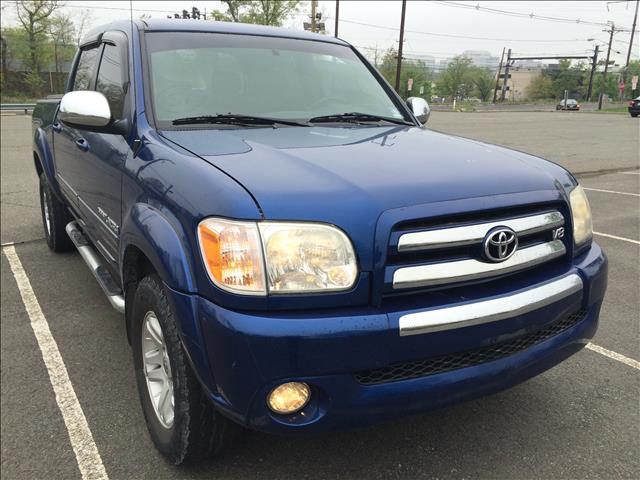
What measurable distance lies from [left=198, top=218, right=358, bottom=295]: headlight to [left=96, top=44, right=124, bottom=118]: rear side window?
145 centimetres

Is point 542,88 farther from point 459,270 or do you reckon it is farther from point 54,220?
point 459,270

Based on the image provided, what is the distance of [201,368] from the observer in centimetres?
181

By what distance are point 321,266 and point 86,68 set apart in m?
3.16

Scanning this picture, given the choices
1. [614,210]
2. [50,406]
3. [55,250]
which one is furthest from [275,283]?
[614,210]

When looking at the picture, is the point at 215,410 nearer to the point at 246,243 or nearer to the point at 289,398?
the point at 289,398

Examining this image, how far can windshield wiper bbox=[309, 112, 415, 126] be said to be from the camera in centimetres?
297

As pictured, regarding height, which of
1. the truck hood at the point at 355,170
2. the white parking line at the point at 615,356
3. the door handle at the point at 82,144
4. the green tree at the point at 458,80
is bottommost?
the white parking line at the point at 615,356

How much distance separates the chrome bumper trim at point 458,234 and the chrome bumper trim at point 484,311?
212 mm

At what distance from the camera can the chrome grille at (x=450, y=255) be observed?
1.80 m

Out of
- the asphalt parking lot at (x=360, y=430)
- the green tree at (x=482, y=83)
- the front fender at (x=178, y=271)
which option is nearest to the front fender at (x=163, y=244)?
the front fender at (x=178, y=271)

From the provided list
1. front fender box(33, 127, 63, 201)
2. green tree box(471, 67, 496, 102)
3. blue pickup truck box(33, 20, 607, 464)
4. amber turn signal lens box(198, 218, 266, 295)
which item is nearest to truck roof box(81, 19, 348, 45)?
blue pickup truck box(33, 20, 607, 464)

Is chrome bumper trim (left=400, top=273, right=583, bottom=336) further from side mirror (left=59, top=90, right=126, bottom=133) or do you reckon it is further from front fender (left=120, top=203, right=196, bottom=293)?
side mirror (left=59, top=90, right=126, bottom=133)

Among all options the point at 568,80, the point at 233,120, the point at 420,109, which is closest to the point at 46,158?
the point at 233,120

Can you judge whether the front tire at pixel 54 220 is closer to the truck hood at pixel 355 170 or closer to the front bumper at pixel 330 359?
the truck hood at pixel 355 170
